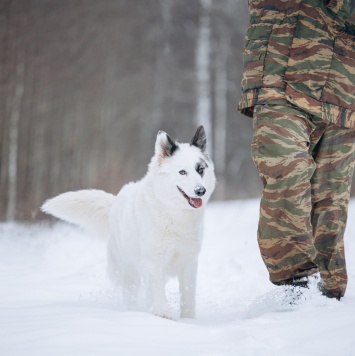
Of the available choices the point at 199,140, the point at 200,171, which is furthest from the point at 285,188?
the point at 199,140

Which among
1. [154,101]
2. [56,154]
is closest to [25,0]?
[56,154]

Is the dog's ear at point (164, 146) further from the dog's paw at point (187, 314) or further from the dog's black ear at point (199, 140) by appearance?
the dog's paw at point (187, 314)

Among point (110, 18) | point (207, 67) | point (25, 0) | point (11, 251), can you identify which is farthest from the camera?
point (207, 67)

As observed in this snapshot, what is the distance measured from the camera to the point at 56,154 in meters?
9.80

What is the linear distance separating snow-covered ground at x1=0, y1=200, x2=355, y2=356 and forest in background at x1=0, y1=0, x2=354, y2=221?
3.49 metres

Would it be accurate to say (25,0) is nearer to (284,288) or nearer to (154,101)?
(154,101)

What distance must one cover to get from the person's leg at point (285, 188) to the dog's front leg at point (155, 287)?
29.6 inches

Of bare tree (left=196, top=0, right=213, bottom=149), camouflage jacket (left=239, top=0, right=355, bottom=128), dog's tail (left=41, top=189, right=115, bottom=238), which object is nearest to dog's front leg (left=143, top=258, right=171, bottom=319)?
dog's tail (left=41, top=189, right=115, bottom=238)

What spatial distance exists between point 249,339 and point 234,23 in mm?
12478

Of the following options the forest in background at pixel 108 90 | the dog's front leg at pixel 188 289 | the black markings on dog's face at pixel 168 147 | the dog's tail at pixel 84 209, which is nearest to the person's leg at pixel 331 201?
the dog's front leg at pixel 188 289

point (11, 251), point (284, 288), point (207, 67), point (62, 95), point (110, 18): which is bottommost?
point (11, 251)

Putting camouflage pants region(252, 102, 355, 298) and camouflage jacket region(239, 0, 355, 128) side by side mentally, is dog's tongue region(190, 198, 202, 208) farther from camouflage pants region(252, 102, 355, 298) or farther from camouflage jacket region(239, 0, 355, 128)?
camouflage jacket region(239, 0, 355, 128)

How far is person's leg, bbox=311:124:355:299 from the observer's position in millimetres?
2957

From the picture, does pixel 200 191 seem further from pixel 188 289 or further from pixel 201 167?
pixel 188 289
